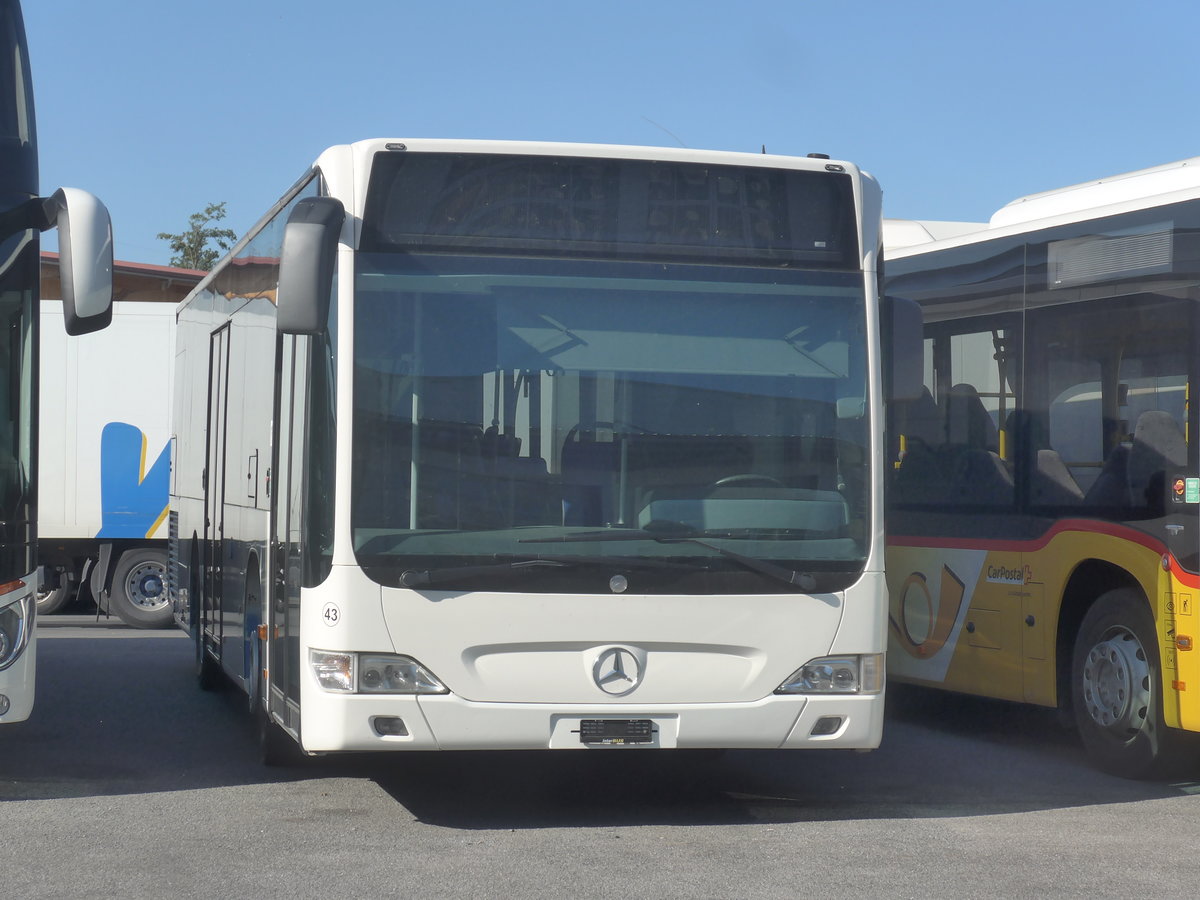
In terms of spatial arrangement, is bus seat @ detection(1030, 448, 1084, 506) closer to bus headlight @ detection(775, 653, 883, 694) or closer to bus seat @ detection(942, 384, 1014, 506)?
bus seat @ detection(942, 384, 1014, 506)


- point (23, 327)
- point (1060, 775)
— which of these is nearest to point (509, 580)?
point (23, 327)

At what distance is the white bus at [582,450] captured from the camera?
6.65 m

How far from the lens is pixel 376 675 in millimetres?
6629

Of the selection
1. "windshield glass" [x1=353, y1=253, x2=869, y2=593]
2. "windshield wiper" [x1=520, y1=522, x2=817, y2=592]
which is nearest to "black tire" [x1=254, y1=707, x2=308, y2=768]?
"windshield glass" [x1=353, y1=253, x2=869, y2=593]

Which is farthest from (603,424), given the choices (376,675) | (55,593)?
(55,593)

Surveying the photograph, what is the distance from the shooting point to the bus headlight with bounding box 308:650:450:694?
6613 millimetres

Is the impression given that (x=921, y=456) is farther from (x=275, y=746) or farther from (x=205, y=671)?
(x=205, y=671)

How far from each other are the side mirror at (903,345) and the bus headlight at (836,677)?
47.0 inches

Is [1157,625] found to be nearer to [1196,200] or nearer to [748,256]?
[1196,200]

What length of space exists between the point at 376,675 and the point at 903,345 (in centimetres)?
271

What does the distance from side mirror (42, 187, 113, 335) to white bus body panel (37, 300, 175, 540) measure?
35.7 feet

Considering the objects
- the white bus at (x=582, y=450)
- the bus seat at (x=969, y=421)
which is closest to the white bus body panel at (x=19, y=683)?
the white bus at (x=582, y=450)

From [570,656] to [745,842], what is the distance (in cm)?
108

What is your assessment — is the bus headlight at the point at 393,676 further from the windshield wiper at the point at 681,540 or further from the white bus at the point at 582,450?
the windshield wiper at the point at 681,540
